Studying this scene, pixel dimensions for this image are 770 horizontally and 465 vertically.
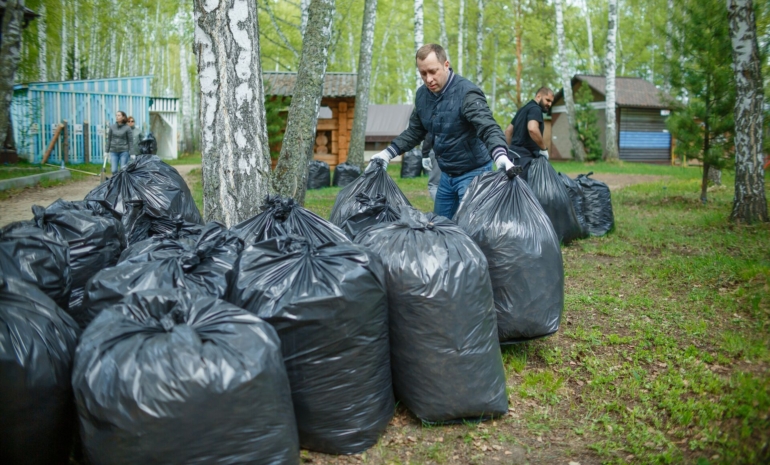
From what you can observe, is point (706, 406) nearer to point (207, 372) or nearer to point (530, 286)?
point (530, 286)

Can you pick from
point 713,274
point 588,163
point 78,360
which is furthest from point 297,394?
point 588,163

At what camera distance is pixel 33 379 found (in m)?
2.15

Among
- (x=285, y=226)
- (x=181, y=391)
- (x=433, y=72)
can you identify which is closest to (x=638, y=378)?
(x=285, y=226)

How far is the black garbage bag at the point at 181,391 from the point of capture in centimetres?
199

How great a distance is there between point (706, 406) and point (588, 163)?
20.9 meters

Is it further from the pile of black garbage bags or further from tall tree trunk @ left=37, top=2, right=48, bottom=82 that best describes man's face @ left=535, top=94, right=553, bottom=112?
tall tree trunk @ left=37, top=2, right=48, bottom=82

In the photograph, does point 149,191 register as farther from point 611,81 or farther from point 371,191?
point 611,81

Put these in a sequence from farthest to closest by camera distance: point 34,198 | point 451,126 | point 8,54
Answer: point 34,198, point 8,54, point 451,126

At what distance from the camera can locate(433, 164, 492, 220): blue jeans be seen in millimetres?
4367

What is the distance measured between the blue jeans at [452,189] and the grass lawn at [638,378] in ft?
3.84

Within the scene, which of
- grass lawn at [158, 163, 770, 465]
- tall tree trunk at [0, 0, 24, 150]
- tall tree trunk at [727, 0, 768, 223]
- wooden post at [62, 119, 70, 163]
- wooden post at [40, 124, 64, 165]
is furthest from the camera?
wooden post at [62, 119, 70, 163]

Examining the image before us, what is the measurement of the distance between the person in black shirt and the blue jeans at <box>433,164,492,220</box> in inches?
82.2

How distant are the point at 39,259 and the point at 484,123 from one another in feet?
8.64

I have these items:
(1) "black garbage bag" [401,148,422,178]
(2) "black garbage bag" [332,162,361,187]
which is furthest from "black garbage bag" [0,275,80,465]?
(1) "black garbage bag" [401,148,422,178]
